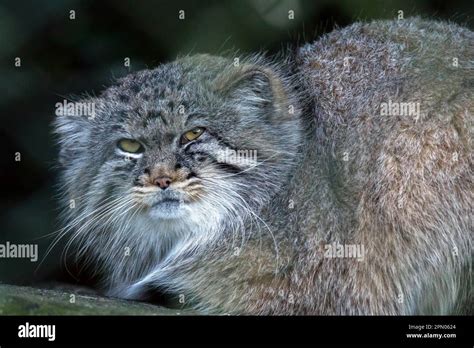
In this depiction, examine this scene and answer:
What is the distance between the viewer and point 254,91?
20.1ft

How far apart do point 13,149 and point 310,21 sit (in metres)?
2.21

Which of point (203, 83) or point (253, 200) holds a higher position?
point (203, 83)

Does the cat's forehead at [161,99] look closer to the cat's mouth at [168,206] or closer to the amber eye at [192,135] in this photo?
the amber eye at [192,135]

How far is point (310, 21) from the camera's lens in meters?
7.04

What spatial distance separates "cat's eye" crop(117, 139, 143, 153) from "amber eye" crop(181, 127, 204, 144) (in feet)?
0.85

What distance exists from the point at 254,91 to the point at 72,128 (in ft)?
4.07

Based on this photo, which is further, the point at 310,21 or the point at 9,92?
the point at 310,21

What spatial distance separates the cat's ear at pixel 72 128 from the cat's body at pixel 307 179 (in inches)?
3.8

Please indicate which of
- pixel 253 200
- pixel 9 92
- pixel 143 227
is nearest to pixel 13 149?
pixel 9 92

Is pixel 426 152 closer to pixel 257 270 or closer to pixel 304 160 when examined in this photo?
pixel 304 160
